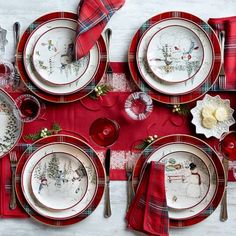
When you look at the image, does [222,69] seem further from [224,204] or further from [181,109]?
[224,204]

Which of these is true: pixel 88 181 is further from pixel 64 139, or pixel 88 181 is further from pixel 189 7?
pixel 189 7

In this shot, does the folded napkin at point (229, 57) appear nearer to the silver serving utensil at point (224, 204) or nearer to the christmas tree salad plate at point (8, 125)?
the silver serving utensil at point (224, 204)

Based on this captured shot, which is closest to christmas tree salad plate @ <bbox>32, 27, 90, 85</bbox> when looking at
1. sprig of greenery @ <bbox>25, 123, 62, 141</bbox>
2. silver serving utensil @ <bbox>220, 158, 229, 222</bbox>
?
sprig of greenery @ <bbox>25, 123, 62, 141</bbox>

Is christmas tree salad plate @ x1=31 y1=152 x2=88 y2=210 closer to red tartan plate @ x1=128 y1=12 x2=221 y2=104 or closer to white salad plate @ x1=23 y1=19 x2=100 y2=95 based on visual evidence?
white salad plate @ x1=23 y1=19 x2=100 y2=95

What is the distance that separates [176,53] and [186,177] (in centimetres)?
36

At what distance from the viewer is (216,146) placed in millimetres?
1529

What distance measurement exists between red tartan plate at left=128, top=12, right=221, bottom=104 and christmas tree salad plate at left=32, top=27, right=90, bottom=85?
0.14 m

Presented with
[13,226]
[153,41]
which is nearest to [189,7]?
[153,41]

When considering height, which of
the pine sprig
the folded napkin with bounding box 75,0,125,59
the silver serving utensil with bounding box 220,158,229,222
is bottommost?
the silver serving utensil with bounding box 220,158,229,222

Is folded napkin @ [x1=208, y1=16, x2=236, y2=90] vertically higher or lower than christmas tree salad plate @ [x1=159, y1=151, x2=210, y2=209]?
higher

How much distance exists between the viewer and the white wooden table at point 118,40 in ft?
4.96

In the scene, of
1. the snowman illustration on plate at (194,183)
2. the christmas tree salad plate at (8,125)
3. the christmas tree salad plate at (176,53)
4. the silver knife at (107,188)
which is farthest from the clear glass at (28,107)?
the snowman illustration on plate at (194,183)

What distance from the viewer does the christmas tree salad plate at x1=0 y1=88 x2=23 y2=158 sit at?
4.87 ft

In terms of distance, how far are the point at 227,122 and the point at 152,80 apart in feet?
0.80
